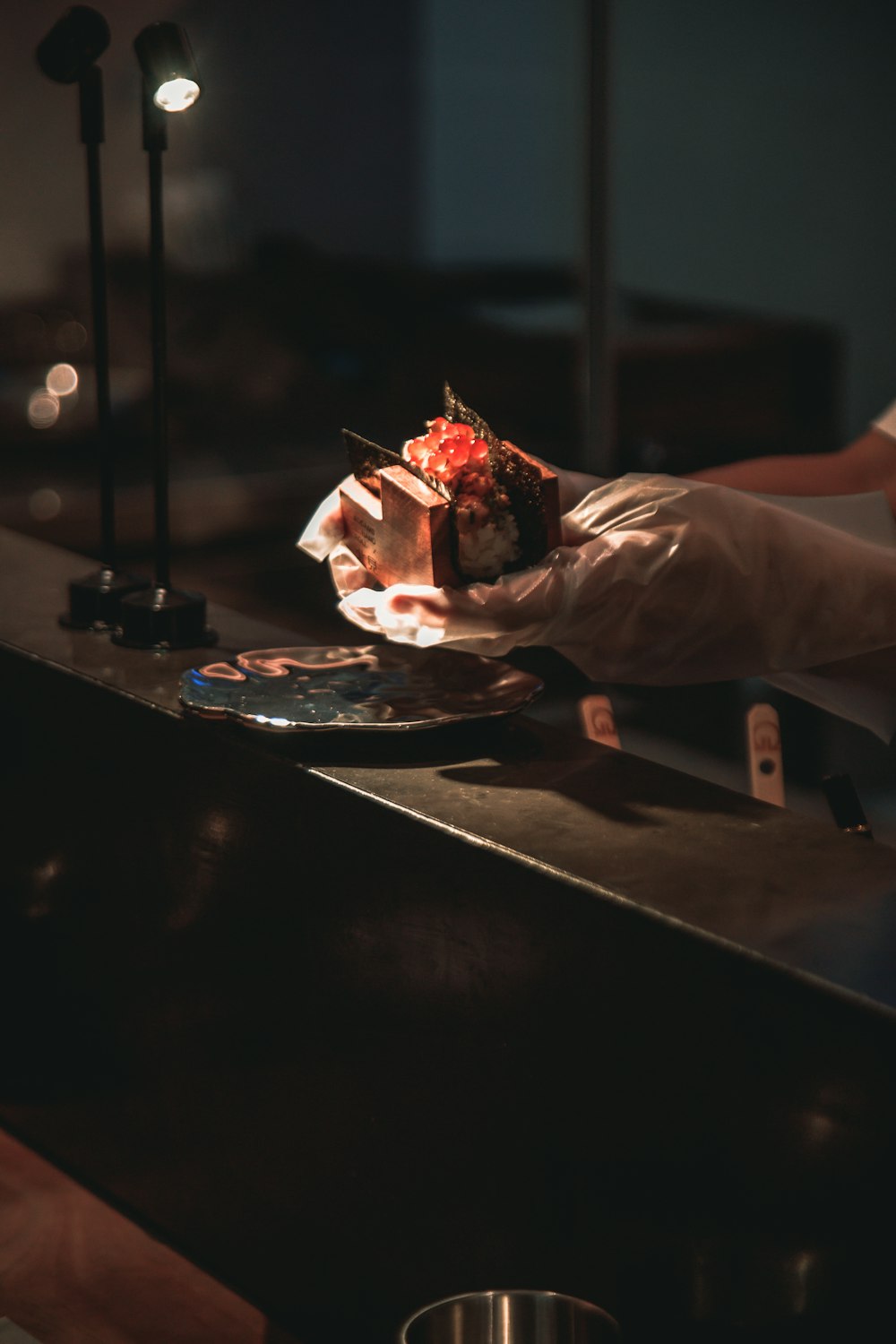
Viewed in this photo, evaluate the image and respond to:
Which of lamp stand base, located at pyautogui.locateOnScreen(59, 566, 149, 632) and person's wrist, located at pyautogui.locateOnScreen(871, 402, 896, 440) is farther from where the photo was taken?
person's wrist, located at pyautogui.locateOnScreen(871, 402, 896, 440)

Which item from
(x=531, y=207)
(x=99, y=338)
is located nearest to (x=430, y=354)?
(x=531, y=207)

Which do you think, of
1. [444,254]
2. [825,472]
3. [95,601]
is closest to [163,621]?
[95,601]

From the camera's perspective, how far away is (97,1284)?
4.51ft

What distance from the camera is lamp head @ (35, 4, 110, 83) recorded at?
5.49 ft

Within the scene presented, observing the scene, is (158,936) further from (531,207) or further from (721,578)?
(531,207)

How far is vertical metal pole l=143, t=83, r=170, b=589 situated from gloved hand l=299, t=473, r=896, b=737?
316 millimetres

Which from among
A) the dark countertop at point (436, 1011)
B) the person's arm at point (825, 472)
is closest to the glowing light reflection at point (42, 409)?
the dark countertop at point (436, 1011)

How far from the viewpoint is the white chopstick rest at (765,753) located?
1.32 m

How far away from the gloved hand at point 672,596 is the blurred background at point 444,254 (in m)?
1.55

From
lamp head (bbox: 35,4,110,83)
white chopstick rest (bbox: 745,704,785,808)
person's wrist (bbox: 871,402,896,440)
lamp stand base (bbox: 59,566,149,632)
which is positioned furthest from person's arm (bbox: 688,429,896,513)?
lamp head (bbox: 35,4,110,83)

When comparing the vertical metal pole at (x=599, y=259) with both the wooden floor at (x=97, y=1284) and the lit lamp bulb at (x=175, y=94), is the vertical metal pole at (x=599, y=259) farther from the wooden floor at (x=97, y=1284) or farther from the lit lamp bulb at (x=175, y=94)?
the wooden floor at (x=97, y=1284)

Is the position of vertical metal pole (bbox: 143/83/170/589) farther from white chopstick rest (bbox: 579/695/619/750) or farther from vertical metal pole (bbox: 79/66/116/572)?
white chopstick rest (bbox: 579/695/619/750)

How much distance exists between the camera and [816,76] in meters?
3.88

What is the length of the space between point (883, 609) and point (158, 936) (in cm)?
72
